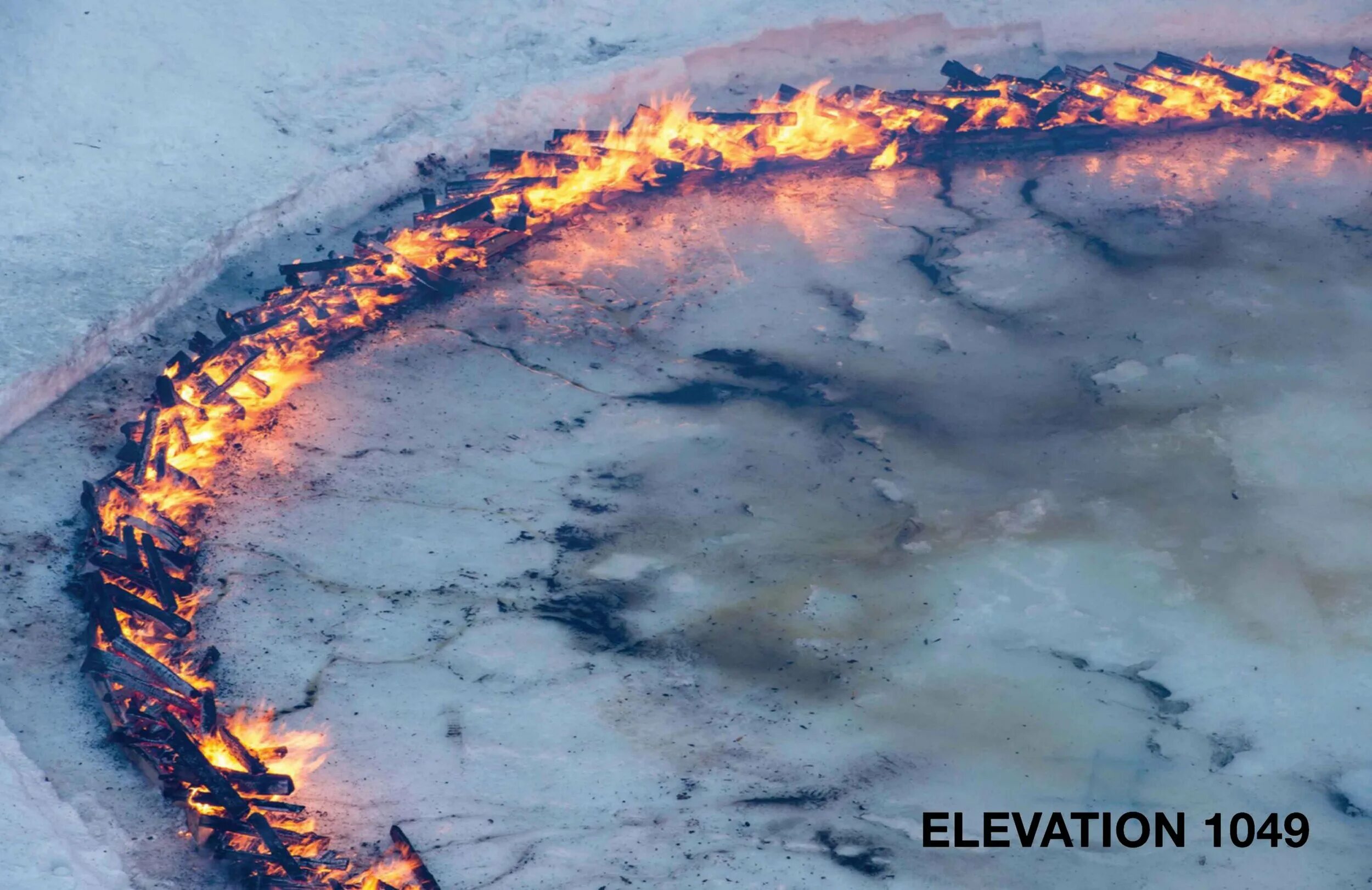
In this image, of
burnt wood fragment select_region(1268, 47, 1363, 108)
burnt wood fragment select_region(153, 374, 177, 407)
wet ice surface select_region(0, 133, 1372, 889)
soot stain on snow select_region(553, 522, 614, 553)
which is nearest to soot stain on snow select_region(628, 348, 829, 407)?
wet ice surface select_region(0, 133, 1372, 889)

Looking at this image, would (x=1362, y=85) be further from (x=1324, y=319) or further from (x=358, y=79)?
(x=358, y=79)

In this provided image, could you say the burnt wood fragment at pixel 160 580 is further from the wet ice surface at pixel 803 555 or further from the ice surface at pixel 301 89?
the ice surface at pixel 301 89

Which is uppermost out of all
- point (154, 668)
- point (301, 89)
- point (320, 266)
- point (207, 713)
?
point (301, 89)

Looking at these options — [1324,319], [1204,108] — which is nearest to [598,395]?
[1324,319]

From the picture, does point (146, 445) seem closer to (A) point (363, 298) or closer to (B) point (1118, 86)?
(A) point (363, 298)

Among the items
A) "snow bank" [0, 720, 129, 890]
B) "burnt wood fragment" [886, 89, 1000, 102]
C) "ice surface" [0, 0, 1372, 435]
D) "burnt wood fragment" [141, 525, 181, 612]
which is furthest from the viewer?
"burnt wood fragment" [886, 89, 1000, 102]

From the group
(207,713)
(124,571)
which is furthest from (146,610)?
(207,713)

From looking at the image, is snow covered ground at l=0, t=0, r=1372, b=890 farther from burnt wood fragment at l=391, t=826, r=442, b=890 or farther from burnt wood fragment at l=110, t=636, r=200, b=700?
burnt wood fragment at l=110, t=636, r=200, b=700
